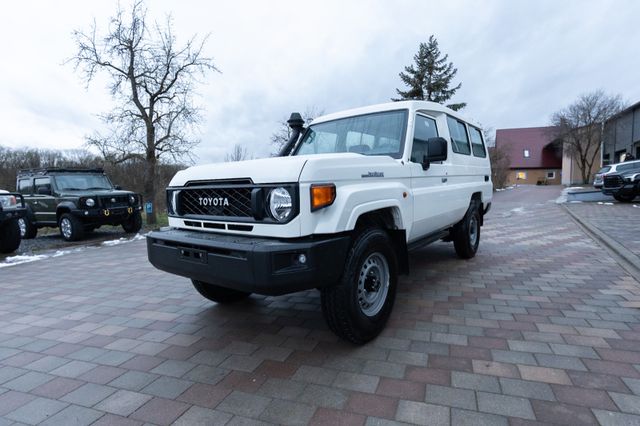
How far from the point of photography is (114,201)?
962cm

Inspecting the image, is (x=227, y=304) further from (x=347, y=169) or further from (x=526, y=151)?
(x=526, y=151)

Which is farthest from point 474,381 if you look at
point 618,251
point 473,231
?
point 618,251

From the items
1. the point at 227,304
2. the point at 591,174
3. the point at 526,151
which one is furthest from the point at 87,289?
Result: the point at 526,151

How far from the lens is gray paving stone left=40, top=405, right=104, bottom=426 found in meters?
2.19

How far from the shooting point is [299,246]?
2463 mm

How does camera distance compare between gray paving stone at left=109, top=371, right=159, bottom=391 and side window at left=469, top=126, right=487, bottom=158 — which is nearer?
gray paving stone at left=109, top=371, right=159, bottom=391

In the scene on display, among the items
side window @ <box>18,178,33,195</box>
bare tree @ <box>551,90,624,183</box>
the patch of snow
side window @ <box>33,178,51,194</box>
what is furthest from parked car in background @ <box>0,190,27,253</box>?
bare tree @ <box>551,90,624,183</box>

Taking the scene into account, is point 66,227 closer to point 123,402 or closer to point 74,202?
point 74,202

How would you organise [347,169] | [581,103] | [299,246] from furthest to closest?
[581,103], [347,169], [299,246]

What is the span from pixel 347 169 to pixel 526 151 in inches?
2394

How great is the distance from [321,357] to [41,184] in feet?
34.6

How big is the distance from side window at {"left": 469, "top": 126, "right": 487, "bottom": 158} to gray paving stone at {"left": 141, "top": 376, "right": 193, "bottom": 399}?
16.7 ft

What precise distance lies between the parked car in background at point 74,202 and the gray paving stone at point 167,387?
314 inches

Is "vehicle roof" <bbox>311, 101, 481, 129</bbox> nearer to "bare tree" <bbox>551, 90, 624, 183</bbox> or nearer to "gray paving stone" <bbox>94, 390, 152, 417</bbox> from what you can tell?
"gray paving stone" <bbox>94, 390, 152, 417</bbox>
